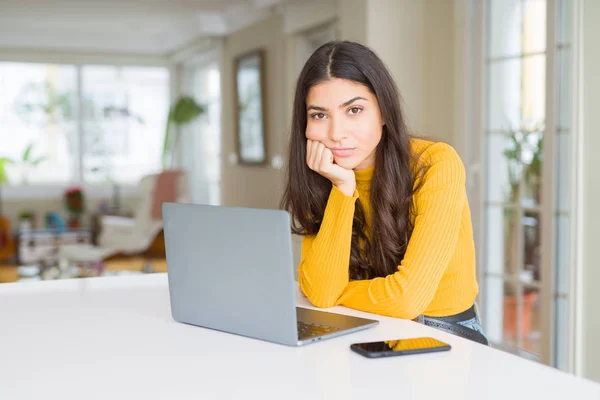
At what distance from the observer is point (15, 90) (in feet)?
29.8

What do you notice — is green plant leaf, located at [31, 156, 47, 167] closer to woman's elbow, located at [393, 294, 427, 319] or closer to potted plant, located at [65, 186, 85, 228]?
potted plant, located at [65, 186, 85, 228]

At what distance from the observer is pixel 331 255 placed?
1624 mm

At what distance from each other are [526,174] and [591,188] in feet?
1.91

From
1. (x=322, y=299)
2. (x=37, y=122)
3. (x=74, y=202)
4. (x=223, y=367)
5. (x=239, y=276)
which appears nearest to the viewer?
(x=223, y=367)

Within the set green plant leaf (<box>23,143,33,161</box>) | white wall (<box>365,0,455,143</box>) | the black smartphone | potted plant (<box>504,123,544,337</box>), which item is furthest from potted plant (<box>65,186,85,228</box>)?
the black smartphone

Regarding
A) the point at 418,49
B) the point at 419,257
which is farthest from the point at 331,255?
the point at 418,49

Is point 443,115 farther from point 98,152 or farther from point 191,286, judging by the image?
point 98,152

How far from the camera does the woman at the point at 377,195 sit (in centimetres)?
156

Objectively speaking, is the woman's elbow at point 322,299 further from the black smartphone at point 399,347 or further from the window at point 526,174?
the window at point 526,174

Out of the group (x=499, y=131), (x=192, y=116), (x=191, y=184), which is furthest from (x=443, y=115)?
(x=191, y=184)

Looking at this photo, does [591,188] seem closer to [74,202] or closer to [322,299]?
Result: [322,299]

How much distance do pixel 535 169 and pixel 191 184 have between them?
252 inches

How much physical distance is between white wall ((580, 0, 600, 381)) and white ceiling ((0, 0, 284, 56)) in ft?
11.6

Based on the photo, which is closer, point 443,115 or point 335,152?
point 335,152
